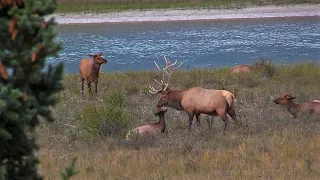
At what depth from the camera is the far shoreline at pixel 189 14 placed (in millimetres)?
40156

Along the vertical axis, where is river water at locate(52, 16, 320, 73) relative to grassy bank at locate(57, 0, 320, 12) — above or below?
below

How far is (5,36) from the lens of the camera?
244 cm

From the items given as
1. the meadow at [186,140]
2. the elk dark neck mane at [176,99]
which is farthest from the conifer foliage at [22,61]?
the elk dark neck mane at [176,99]

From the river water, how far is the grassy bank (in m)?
3.87

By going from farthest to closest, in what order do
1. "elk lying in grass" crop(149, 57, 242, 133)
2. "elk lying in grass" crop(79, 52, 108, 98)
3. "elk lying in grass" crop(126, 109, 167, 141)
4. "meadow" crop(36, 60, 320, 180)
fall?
1. "elk lying in grass" crop(79, 52, 108, 98)
2. "elk lying in grass" crop(149, 57, 242, 133)
3. "elk lying in grass" crop(126, 109, 167, 141)
4. "meadow" crop(36, 60, 320, 180)

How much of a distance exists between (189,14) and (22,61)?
128ft

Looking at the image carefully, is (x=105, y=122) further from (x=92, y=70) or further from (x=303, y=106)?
(x=92, y=70)

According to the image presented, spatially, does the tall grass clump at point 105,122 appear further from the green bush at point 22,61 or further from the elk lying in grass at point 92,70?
the green bush at point 22,61

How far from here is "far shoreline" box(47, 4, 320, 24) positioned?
40.2 metres

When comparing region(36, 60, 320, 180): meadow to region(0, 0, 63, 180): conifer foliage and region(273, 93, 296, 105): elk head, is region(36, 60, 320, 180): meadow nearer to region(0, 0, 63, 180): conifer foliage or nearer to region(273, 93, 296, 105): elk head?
region(273, 93, 296, 105): elk head

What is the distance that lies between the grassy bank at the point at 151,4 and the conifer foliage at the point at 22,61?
39518 millimetres

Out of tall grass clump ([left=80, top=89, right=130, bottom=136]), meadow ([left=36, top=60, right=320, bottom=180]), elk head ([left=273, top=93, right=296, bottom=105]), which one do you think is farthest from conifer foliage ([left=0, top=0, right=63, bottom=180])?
elk head ([left=273, top=93, right=296, bottom=105])

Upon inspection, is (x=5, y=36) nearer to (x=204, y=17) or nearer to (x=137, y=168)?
(x=137, y=168)

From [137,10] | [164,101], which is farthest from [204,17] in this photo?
[164,101]
